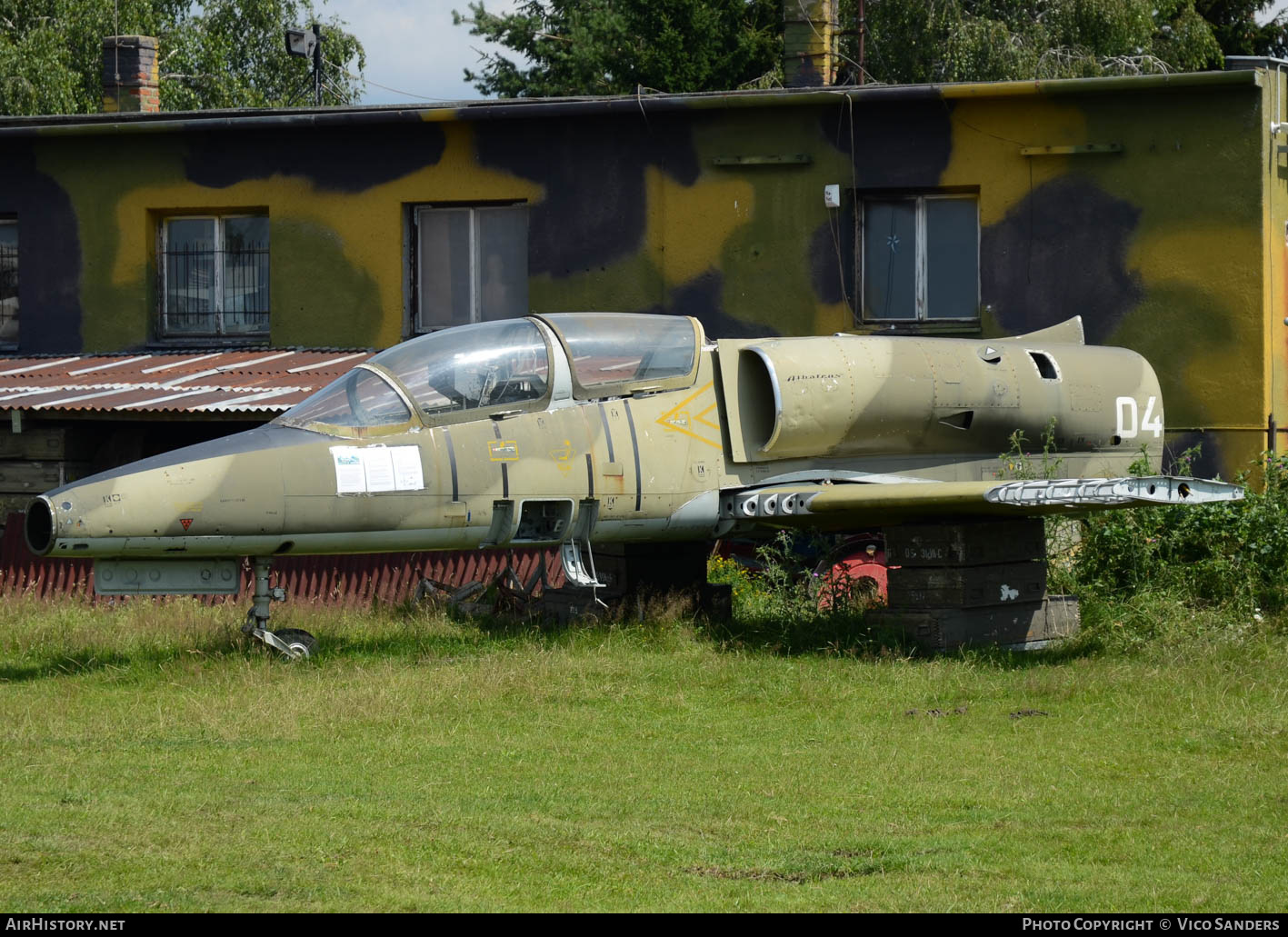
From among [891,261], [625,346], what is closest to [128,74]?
[891,261]

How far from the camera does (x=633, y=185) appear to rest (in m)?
18.4

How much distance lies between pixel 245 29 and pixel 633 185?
29659 millimetres

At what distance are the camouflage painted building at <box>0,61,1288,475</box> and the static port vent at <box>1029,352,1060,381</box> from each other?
3.91 metres

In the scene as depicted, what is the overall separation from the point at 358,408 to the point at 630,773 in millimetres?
4126

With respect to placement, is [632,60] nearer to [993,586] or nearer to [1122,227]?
[1122,227]

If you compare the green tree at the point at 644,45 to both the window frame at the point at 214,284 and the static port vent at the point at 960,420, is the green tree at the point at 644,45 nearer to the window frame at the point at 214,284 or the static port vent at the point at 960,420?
the window frame at the point at 214,284

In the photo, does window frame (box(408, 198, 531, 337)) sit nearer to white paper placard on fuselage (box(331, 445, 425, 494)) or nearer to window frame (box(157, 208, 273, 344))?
window frame (box(157, 208, 273, 344))

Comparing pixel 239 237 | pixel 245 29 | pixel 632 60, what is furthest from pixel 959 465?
pixel 245 29

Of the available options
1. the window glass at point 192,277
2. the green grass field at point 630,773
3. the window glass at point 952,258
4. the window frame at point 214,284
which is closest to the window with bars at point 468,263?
the window frame at point 214,284

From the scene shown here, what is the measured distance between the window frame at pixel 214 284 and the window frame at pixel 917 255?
7574 millimetres

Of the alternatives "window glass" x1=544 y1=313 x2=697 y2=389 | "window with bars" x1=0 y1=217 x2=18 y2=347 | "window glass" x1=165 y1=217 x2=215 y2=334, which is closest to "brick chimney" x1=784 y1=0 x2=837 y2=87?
"window glass" x1=165 y1=217 x2=215 y2=334

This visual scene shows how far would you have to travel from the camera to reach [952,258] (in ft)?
59.1

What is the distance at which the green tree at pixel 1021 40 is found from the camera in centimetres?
3162

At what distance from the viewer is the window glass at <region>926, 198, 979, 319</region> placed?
17.9 m
